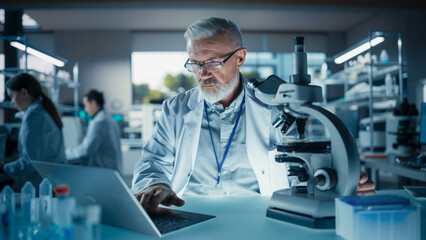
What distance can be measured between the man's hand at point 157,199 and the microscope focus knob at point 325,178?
431 millimetres

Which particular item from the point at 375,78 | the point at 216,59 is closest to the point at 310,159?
the point at 216,59

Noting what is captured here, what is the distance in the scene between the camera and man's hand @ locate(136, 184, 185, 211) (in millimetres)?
1013

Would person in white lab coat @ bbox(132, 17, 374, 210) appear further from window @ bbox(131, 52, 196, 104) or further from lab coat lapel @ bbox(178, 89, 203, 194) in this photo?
window @ bbox(131, 52, 196, 104)

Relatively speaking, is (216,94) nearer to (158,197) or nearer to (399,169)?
(158,197)

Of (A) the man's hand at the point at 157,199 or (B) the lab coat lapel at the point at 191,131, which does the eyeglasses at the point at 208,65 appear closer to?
(B) the lab coat lapel at the point at 191,131

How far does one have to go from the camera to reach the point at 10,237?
741mm

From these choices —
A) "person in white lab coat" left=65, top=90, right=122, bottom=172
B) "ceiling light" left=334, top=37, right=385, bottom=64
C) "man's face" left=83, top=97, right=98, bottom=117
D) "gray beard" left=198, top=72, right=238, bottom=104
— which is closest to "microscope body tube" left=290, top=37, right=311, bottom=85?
"gray beard" left=198, top=72, right=238, bottom=104

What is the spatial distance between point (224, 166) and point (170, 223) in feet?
2.92

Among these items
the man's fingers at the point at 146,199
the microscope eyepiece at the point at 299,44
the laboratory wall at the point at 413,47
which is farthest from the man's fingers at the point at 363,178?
the laboratory wall at the point at 413,47

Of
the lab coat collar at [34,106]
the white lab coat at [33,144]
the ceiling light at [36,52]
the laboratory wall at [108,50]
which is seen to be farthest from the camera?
the laboratory wall at [108,50]

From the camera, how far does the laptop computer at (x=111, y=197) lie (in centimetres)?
73

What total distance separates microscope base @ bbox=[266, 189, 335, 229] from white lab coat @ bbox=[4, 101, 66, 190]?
7.57 feet

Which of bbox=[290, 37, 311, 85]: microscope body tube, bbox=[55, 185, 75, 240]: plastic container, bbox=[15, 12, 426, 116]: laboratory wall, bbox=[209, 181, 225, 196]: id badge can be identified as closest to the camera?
bbox=[55, 185, 75, 240]: plastic container

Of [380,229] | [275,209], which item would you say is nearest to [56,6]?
[275,209]
